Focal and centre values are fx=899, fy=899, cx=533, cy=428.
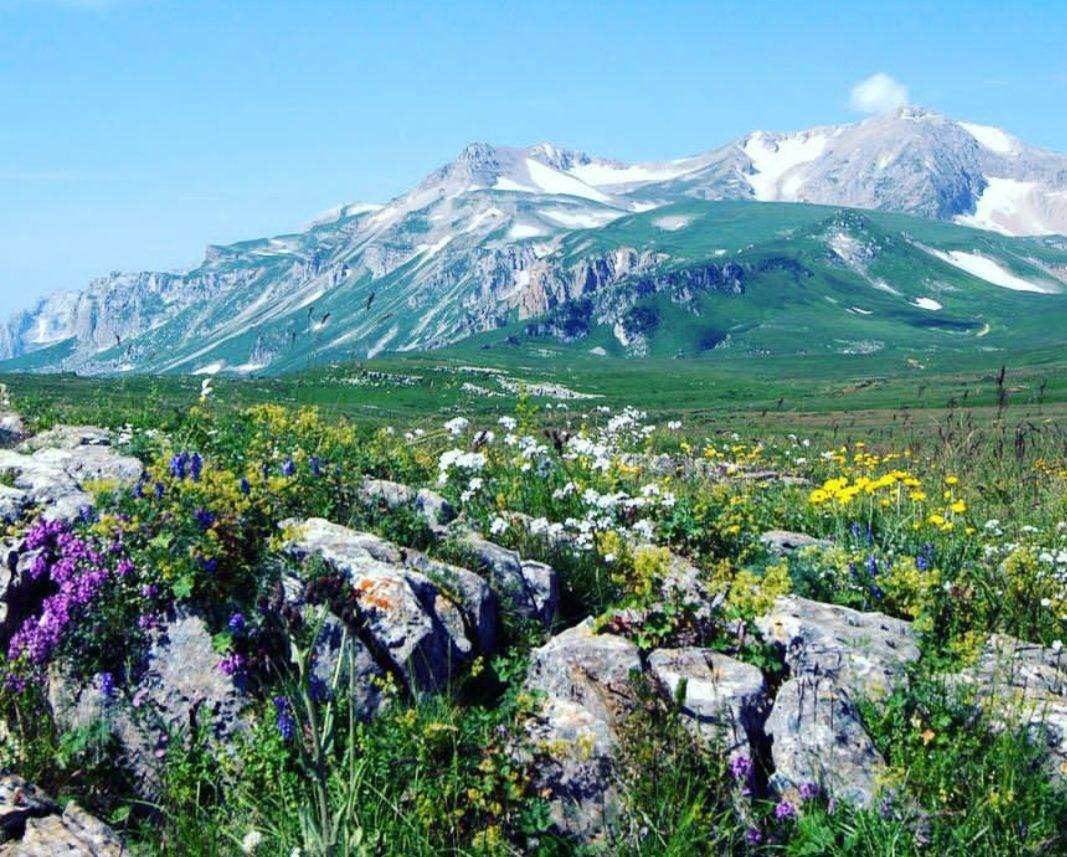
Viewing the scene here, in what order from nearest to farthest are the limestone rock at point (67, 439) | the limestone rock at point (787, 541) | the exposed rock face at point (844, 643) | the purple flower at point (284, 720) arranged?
the purple flower at point (284, 720)
the exposed rock face at point (844, 643)
the limestone rock at point (787, 541)
the limestone rock at point (67, 439)

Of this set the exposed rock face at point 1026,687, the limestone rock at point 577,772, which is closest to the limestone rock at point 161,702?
the limestone rock at point 577,772

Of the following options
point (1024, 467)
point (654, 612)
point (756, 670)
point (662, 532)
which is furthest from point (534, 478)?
point (1024, 467)

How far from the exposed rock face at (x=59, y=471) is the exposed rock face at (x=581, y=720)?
4203mm

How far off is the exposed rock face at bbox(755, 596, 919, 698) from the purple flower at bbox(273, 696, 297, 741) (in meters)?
3.78

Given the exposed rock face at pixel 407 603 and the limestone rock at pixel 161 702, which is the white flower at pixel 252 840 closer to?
the limestone rock at pixel 161 702

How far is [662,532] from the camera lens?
9.77m

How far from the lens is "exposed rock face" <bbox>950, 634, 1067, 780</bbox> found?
6.22 m

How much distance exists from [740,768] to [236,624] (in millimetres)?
3718

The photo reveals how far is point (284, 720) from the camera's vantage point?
239 inches

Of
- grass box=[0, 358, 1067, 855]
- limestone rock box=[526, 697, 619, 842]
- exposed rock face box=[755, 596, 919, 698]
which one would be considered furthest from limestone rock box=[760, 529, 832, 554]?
limestone rock box=[526, 697, 619, 842]

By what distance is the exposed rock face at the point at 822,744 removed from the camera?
609cm

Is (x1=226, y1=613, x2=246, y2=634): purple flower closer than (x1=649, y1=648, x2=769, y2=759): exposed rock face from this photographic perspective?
No

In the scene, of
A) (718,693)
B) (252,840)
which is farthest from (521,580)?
(252,840)

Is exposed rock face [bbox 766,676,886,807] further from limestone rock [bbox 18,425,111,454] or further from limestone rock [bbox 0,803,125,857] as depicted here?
limestone rock [bbox 18,425,111,454]
